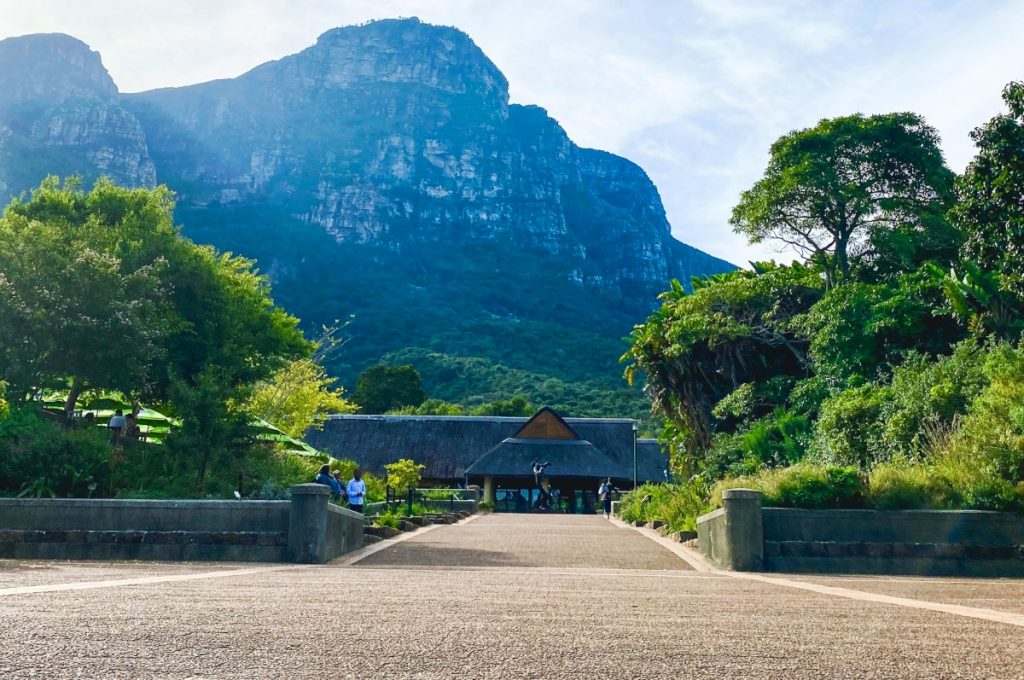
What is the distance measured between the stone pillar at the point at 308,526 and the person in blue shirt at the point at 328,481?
5.78 meters

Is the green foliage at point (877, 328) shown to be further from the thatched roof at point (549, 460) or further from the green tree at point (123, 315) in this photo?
the thatched roof at point (549, 460)

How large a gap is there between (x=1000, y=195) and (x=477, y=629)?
633 inches

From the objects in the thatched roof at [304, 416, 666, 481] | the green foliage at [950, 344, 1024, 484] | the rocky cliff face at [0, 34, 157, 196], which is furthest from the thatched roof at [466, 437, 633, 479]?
the rocky cliff face at [0, 34, 157, 196]

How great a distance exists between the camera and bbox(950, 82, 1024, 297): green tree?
648 inches

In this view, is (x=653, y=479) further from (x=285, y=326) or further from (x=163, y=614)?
(x=163, y=614)

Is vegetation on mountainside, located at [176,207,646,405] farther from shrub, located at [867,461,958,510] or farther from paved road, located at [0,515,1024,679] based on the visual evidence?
paved road, located at [0,515,1024,679]

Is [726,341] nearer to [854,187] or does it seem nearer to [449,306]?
[854,187]

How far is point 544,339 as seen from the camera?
9706 cm

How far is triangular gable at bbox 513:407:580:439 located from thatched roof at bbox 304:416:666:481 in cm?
293

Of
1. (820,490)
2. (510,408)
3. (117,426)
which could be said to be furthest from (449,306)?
(820,490)

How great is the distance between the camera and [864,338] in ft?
73.7

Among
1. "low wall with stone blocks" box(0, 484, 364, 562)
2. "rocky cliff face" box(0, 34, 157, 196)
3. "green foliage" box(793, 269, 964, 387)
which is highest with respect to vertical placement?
"rocky cliff face" box(0, 34, 157, 196)

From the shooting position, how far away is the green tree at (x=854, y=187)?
26.4 metres

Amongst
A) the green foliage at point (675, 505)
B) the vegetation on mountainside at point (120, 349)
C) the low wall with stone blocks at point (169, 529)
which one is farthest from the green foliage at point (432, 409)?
the low wall with stone blocks at point (169, 529)
